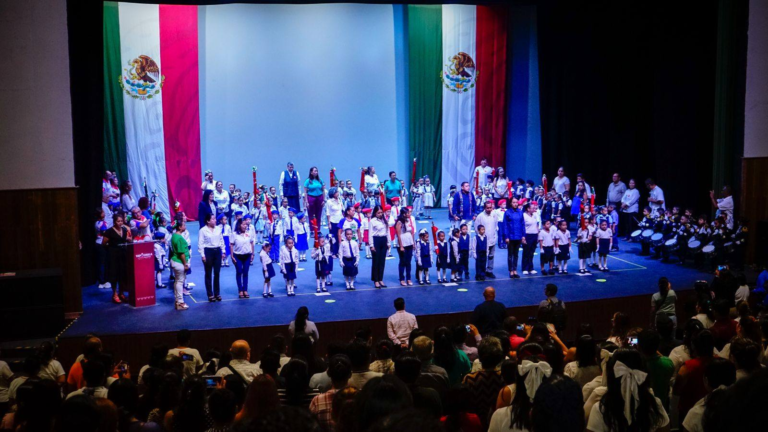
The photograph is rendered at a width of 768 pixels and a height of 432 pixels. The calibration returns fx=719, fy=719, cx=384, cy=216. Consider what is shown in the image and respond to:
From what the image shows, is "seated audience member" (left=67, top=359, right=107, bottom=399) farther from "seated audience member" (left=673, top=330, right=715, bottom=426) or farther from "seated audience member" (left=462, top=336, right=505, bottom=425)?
"seated audience member" (left=673, top=330, right=715, bottom=426)

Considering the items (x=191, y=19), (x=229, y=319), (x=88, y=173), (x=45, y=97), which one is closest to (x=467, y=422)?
(x=229, y=319)

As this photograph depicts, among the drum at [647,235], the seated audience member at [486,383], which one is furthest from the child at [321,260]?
the seated audience member at [486,383]

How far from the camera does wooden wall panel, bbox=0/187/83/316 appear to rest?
39.7 ft

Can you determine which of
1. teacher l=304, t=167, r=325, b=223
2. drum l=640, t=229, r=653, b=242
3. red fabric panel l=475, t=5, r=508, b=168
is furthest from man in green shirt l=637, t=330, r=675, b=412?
red fabric panel l=475, t=5, r=508, b=168

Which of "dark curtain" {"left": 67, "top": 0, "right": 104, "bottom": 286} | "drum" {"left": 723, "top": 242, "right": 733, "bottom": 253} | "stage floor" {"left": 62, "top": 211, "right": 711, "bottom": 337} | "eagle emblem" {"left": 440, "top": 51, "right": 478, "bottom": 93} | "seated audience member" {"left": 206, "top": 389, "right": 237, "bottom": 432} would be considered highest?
"eagle emblem" {"left": 440, "top": 51, "right": 478, "bottom": 93}

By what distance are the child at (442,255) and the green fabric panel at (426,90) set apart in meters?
9.62

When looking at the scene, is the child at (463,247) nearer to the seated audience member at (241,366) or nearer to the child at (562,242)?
the child at (562,242)

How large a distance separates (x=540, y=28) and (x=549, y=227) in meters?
8.01

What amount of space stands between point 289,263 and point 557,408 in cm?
1000

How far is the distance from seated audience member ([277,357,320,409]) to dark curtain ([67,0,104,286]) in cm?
939

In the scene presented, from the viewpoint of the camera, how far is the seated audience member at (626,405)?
4.27m

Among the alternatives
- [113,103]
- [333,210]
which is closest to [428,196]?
[333,210]

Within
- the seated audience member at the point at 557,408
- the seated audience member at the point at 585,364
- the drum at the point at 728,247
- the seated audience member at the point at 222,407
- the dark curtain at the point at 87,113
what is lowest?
the drum at the point at 728,247

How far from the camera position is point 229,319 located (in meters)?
11.9
